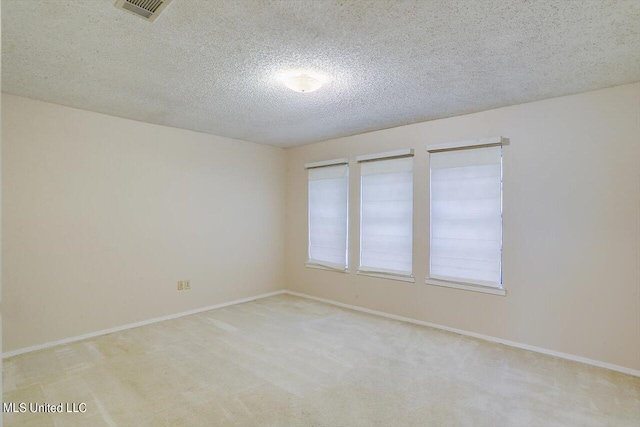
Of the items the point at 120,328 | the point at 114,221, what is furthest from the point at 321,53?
the point at 120,328

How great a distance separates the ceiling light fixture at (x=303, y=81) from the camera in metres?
2.99

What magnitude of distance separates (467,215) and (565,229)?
92 centimetres

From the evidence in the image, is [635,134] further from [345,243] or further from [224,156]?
[224,156]

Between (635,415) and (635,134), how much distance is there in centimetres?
226

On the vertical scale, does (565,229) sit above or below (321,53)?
below

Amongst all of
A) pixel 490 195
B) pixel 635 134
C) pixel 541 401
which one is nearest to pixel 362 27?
pixel 490 195

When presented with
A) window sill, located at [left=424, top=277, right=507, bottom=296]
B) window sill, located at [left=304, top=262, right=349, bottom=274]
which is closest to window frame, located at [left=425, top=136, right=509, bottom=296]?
window sill, located at [left=424, top=277, right=507, bottom=296]

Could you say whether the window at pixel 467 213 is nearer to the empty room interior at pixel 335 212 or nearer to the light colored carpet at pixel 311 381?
the empty room interior at pixel 335 212

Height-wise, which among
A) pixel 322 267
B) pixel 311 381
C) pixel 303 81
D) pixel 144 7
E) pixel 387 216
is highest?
pixel 144 7

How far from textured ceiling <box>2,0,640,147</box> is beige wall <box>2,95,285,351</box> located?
0.46 meters

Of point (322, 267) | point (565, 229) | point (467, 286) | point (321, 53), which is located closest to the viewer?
point (321, 53)

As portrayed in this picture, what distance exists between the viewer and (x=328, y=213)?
5.41 m

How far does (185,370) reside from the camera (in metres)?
3.12

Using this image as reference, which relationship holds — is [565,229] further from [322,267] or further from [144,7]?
[144,7]
